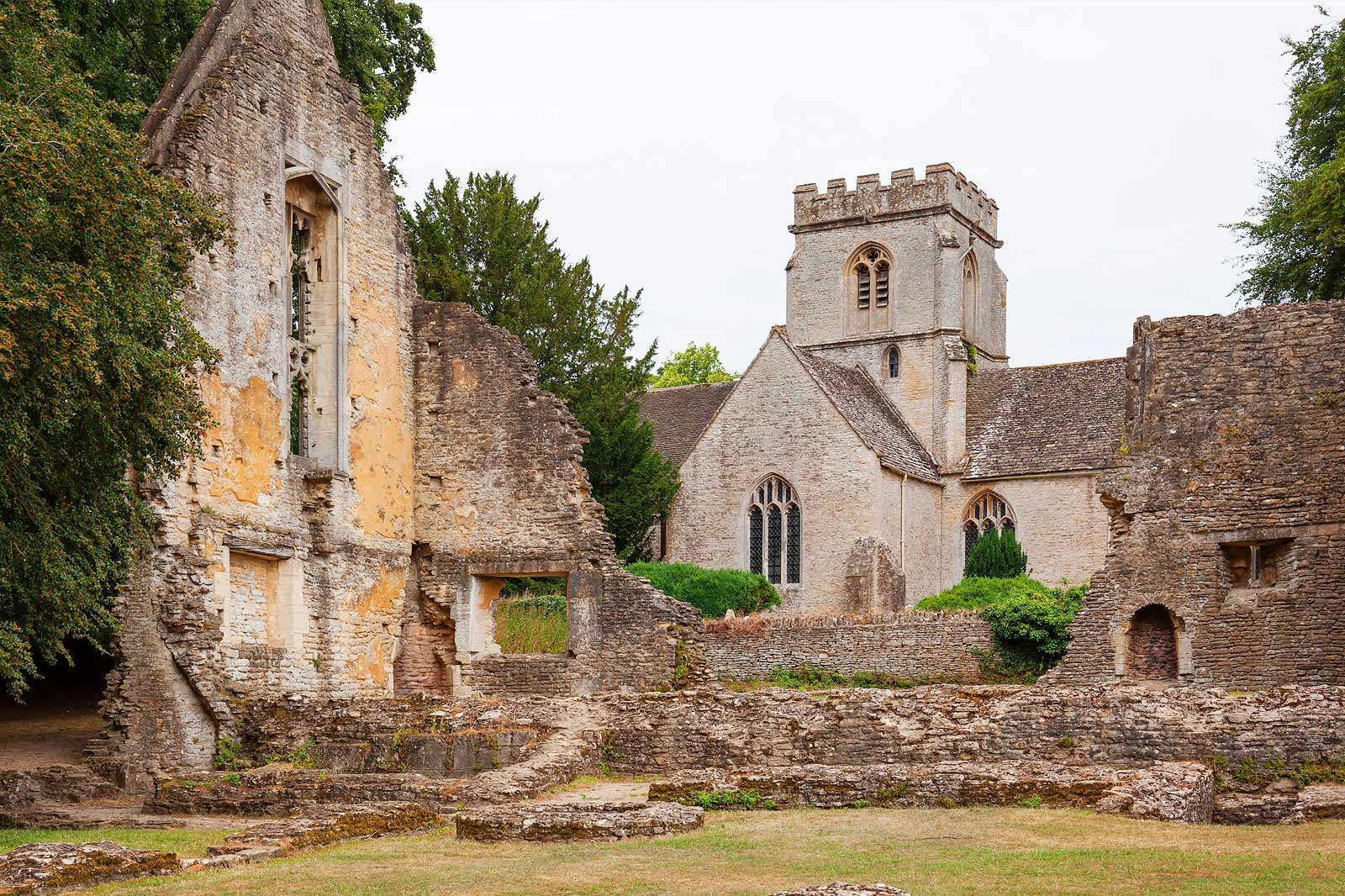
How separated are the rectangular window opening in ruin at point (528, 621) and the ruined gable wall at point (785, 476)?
12.4 metres

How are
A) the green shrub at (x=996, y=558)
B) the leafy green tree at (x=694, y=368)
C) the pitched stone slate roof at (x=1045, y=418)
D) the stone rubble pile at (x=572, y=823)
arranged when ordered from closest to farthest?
the stone rubble pile at (x=572, y=823) < the green shrub at (x=996, y=558) < the pitched stone slate roof at (x=1045, y=418) < the leafy green tree at (x=694, y=368)

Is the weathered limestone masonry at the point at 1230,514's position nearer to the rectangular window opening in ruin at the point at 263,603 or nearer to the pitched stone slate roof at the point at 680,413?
the rectangular window opening in ruin at the point at 263,603

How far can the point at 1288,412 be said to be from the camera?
18547mm

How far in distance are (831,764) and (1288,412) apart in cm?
743

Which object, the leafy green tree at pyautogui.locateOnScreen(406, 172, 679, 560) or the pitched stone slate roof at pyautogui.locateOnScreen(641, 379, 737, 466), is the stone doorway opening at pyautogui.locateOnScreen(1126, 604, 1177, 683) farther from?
the pitched stone slate roof at pyautogui.locateOnScreen(641, 379, 737, 466)

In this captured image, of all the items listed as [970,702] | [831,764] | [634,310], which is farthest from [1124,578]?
[634,310]

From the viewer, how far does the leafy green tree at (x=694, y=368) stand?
5850cm

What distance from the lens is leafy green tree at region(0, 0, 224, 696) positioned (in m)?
12.5

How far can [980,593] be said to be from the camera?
31.4 metres

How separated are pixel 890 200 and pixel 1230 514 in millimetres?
28644

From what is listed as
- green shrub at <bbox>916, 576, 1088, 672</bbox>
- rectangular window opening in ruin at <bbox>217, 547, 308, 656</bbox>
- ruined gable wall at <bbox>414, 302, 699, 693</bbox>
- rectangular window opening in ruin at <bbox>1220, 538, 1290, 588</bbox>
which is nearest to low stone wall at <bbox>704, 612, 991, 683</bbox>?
green shrub at <bbox>916, 576, 1088, 672</bbox>

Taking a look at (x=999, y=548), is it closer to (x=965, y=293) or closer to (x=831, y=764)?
(x=965, y=293)

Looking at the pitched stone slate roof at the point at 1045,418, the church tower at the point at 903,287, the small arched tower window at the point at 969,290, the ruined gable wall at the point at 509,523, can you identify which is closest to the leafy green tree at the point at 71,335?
the ruined gable wall at the point at 509,523

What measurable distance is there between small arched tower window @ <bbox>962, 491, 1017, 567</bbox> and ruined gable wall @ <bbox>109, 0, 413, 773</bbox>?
22661 mm
